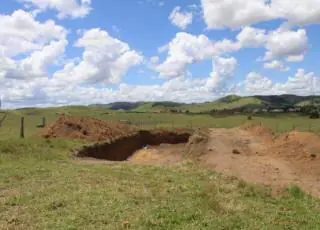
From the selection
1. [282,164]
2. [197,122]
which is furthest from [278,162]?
[197,122]

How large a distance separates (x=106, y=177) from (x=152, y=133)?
34759 millimetres

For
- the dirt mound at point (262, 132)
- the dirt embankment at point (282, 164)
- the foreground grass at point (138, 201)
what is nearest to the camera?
the foreground grass at point (138, 201)

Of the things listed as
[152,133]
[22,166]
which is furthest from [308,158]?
[152,133]

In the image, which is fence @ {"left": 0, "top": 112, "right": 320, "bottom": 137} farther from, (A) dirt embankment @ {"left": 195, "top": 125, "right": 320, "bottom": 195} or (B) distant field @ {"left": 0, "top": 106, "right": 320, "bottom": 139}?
(A) dirt embankment @ {"left": 195, "top": 125, "right": 320, "bottom": 195}

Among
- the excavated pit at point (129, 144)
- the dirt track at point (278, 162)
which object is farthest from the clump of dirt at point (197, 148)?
the excavated pit at point (129, 144)

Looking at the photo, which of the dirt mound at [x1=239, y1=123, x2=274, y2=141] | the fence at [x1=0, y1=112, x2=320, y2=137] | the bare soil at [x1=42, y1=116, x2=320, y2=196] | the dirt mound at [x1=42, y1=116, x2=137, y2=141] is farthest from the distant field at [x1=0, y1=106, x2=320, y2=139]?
the dirt mound at [x1=239, y1=123, x2=274, y2=141]

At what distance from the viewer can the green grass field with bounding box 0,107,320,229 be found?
38.3ft

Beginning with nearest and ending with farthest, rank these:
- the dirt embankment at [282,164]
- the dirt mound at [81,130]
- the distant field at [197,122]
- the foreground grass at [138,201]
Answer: the foreground grass at [138,201]
the dirt embankment at [282,164]
the dirt mound at [81,130]
the distant field at [197,122]

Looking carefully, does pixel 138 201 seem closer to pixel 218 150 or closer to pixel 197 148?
pixel 218 150

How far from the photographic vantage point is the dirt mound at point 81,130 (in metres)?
38.0

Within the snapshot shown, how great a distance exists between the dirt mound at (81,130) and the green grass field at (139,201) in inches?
624

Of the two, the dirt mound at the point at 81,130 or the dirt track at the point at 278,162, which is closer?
the dirt track at the point at 278,162

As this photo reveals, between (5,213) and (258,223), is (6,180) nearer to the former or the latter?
(5,213)

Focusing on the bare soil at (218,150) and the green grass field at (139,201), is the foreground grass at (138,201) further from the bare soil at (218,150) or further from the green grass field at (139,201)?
the bare soil at (218,150)
